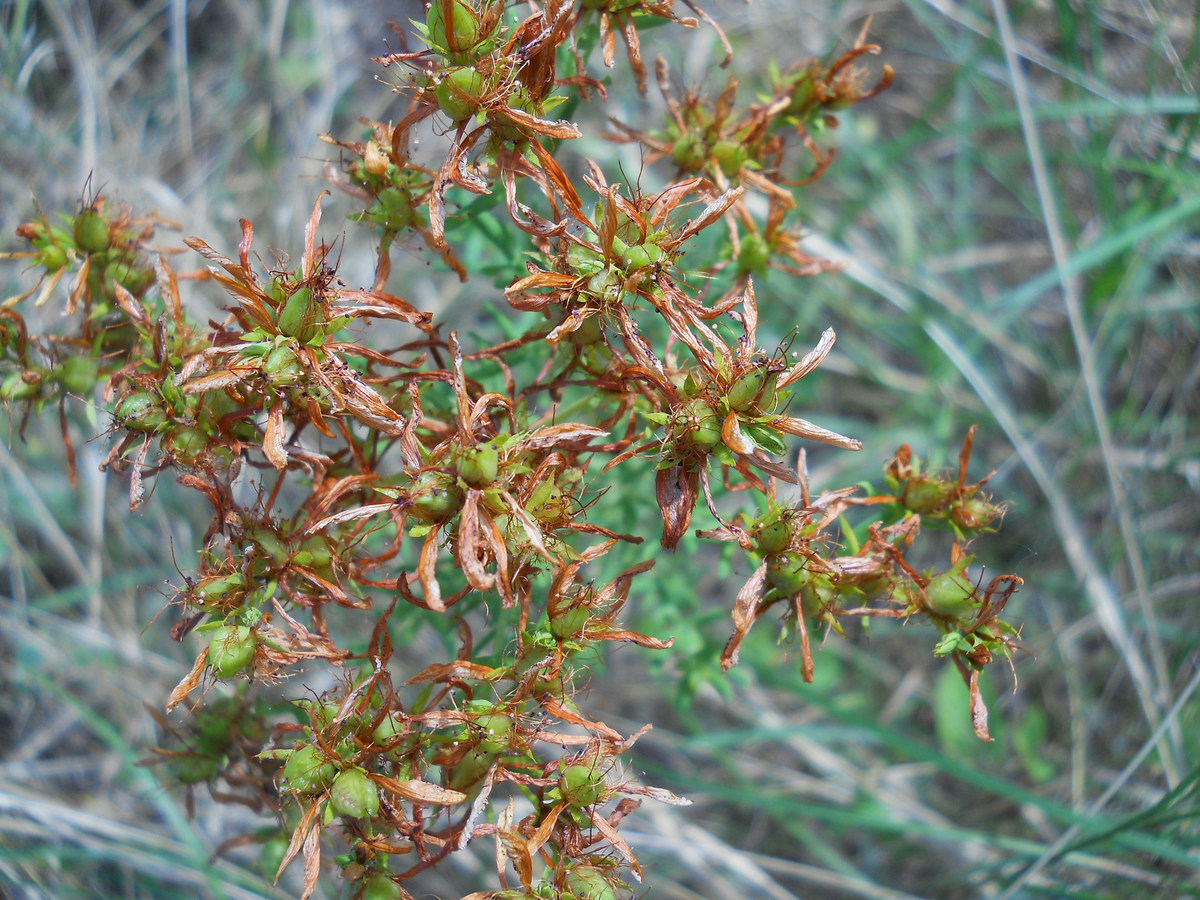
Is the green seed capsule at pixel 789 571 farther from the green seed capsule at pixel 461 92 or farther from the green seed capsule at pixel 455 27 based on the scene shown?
the green seed capsule at pixel 455 27

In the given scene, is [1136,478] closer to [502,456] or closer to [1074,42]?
[1074,42]

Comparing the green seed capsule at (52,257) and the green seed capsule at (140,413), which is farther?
the green seed capsule at (52,257)

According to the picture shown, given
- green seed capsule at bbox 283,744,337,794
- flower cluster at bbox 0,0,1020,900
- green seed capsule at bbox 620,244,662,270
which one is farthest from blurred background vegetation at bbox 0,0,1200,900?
green seed capsule at bbox 283,744,337,794

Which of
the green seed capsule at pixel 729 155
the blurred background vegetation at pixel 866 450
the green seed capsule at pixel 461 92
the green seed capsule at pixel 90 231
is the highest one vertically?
the green seed capsule at pixel 461 92

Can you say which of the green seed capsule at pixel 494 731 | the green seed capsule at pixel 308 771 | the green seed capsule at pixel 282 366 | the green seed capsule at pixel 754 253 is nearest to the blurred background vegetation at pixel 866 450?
the green seed capsule at pixel 754 253

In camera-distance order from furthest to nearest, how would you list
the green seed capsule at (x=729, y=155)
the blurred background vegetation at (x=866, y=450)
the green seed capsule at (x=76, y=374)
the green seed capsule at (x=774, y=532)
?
the blurred background vegetation at (x=866, y=450)
the green seed capsule at (x=729, y=155)
the green seed capsule at (x=76, y=374)
the green seed capsule at (x=774, y=532)

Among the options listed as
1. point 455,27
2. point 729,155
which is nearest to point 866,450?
point 729,155
